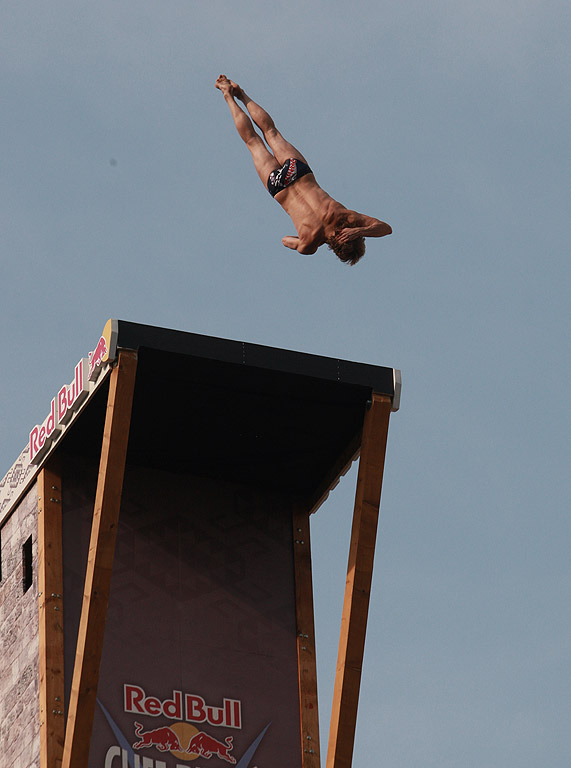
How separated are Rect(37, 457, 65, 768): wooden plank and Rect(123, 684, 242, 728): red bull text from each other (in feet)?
5.20

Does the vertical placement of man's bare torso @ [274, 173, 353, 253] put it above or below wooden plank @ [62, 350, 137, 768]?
above

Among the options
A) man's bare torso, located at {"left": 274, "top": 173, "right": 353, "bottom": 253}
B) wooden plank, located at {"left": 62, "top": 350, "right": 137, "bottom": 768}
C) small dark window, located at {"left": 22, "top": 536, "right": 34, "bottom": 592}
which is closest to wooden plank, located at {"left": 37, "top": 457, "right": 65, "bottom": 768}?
small dark window, located at {"left": 22, "top": 536, "right": 34, "bottom": 592}

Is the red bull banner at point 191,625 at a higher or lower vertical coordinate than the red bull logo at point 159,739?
higher

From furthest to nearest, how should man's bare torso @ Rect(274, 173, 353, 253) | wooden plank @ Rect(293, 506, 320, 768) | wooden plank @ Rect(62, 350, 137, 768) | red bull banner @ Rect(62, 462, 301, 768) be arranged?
wooden plank @ Rect(293, 506, 320, 768), red bull banner @ Rect(62, 462, 301, 768), man's bare torso @ Rect(274, 173, 353, 253), wooden plank @ Rect(62, 350, 137, 768)

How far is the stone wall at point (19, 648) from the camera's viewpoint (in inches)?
1506

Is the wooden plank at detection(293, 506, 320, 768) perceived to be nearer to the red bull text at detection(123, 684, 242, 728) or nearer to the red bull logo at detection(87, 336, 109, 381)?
the red bull text at detection(123, 684, 242, 728)

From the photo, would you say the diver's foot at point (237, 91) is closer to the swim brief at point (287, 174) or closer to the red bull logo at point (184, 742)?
the swim brief at point (287, 174)

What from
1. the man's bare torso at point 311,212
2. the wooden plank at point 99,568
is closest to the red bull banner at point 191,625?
the wooden plank at point 99,568

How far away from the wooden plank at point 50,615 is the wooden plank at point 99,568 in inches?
97.0

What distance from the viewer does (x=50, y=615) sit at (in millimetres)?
38406

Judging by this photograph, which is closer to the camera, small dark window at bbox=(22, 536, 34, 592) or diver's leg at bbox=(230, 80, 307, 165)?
diver's leg at bbox=(230, 80, 307, 165)

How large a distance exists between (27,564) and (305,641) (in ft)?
21.1

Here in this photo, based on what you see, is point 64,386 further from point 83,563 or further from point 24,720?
point 24,720

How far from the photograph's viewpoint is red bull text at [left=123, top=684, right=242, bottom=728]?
3856cm
